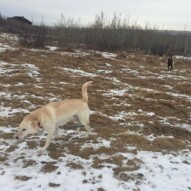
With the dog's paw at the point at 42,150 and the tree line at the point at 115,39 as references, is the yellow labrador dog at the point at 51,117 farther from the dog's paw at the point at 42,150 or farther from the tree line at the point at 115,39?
the tree line at the point at 115,39

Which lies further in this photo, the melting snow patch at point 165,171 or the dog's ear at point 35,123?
the dog's ear at point 35,123

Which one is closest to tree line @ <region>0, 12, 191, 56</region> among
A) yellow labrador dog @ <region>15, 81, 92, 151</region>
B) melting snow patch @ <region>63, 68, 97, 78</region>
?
melting snow patch @ <region>63, 68, 97, 78</region>

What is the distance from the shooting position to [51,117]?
17.1ft

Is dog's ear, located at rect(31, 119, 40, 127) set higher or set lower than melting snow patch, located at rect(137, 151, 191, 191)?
higher

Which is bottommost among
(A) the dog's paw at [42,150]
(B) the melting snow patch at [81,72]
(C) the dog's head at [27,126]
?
(A) the dog's paw at [42,150]

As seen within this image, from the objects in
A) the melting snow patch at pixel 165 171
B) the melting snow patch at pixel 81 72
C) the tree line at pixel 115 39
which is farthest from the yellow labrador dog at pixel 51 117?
the tree line at pixel 115 39

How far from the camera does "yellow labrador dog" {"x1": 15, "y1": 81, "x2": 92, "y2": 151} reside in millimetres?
4941

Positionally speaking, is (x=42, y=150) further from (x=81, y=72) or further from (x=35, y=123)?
(x=81, y=72)

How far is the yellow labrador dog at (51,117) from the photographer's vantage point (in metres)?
4.94

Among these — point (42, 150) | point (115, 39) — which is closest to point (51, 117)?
point (42, 150)

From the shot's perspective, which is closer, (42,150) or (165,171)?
(165,171)

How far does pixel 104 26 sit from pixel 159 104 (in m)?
21.0

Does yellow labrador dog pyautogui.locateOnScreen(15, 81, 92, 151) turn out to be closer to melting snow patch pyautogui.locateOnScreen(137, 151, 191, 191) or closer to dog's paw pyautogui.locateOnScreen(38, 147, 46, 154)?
dog's paw pyautogui.locateOnScreen(38, 147, 46, 154)

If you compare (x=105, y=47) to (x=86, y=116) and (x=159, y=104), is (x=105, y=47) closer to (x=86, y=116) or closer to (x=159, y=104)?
(x=159, y=104)
